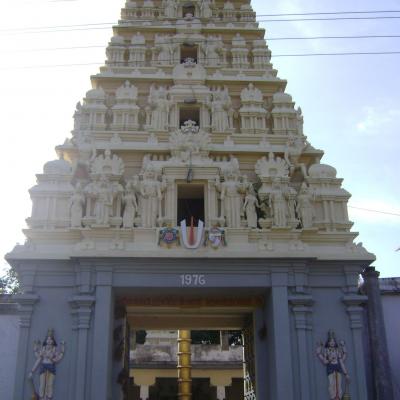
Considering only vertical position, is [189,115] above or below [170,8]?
below

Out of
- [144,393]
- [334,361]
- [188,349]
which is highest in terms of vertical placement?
[188,349]

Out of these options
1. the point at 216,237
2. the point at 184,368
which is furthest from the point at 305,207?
the point at 184,368

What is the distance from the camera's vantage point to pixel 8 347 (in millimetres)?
14719

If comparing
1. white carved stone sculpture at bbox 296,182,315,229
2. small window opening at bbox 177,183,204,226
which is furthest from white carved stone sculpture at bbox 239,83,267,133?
white carved stone sculpture at bbox 296,182,315,229

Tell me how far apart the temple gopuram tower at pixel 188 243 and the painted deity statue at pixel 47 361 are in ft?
0.10

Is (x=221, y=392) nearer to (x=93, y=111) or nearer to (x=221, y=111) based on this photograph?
(x=221, y=111)

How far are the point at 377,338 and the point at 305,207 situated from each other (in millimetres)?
4142

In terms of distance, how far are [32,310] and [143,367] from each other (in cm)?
1086

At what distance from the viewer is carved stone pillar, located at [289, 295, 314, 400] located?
12.5 metres

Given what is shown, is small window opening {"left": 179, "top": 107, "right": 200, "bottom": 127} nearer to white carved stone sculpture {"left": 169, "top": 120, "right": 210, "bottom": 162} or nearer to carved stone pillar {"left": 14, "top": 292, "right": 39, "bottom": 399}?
white carved stone sculpture {"left": 169, "top": 120, "right": 210, "bottom": 162}

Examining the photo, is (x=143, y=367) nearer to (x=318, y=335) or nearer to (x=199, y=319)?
(x=199, y=319)

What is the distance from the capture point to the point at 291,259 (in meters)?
13.4

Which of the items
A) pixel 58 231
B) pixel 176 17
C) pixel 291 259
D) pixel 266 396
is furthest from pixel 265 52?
pixel 266 396

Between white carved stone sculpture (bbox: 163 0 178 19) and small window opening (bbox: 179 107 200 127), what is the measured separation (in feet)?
15.7
